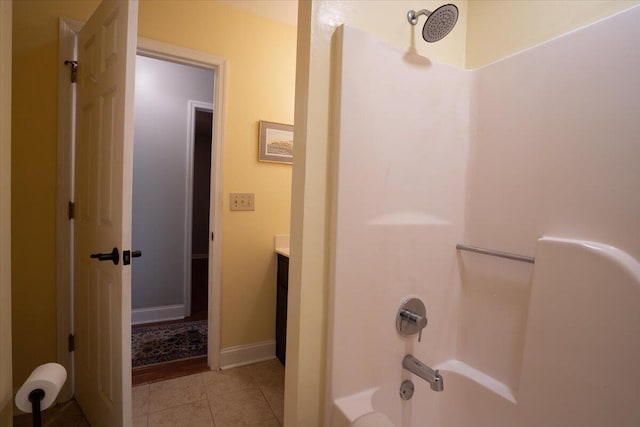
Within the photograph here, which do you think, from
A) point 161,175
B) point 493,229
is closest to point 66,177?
point 161,175

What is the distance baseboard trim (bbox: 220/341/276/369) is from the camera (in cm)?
201

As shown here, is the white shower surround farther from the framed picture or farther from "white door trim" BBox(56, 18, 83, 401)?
"white door trim" BBox(56, 18, 83, 401)

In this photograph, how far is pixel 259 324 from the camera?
7.03 feet

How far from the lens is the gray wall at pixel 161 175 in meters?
2.58

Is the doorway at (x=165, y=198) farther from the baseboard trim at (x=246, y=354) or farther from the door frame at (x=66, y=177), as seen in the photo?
the door frame at (x=66, y=177)

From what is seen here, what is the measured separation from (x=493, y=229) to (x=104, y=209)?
1.70 m

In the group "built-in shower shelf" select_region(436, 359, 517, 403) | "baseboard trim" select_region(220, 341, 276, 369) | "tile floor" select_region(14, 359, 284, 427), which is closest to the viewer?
"built-in shower shelf" select_region(436, 359, 517, 403)

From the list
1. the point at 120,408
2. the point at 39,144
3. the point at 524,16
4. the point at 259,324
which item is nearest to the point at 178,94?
the point at 39,144

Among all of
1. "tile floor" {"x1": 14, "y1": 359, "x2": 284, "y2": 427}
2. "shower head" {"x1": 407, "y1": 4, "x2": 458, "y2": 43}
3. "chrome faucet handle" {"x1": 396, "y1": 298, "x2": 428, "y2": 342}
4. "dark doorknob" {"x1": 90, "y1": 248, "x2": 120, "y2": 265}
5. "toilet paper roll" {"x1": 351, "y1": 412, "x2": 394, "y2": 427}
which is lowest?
"tile floor" {"x1": 14, "y1": 359, "x2": 284, "y2": 427}

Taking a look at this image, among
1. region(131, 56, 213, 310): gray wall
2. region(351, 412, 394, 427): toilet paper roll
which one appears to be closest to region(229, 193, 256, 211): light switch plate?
region(131, 56, 213, 310): gray wall

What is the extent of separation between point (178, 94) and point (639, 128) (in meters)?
3.07

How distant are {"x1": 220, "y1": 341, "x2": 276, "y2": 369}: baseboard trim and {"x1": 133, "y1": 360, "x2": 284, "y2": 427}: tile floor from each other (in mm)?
56

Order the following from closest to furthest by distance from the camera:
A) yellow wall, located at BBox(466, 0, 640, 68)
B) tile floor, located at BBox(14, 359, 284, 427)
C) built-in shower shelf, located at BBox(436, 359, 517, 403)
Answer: yellow wall, located at BBox(466, 0, 640, 68) → built-in shower shelf, located at BBox(436, 359, 517, 403) → tile floor, located at BBox(14, 359, 284, 427)

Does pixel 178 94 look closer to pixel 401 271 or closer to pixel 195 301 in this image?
pixel 195 301
